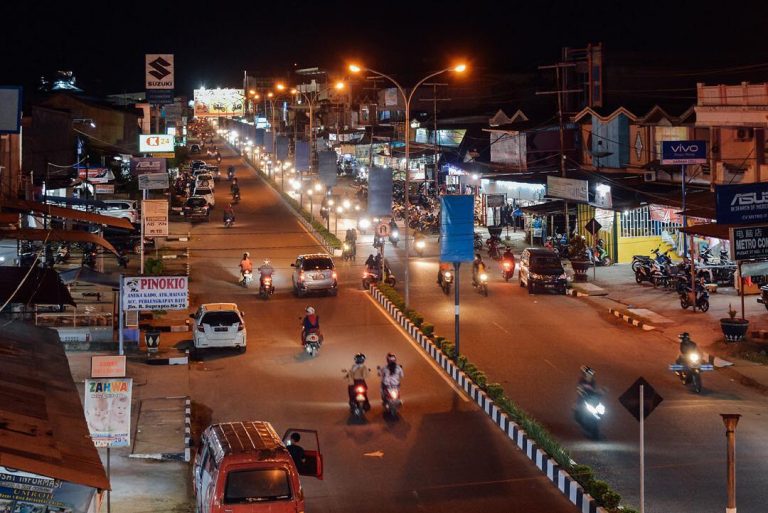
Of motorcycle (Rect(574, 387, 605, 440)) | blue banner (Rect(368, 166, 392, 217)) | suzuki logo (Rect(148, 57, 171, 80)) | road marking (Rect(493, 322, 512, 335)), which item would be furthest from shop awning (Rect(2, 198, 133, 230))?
suzuki logo (Rect(148, 57, 171, 80))

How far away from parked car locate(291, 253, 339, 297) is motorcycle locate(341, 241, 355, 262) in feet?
27.5

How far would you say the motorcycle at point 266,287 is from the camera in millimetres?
36656

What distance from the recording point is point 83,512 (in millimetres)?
10430

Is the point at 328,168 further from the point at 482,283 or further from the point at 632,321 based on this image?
the point at 632,321

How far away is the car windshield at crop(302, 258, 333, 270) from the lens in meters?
36.6

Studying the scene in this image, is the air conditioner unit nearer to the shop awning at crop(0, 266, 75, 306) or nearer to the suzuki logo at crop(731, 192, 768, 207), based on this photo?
the suzuki logo at crop(731, 192, 768, 207)

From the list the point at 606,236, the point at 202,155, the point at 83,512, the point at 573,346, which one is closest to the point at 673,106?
the point at 606,236

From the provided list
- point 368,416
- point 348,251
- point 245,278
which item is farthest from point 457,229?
point 348,251

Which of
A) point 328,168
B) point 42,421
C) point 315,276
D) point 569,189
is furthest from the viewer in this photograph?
point 328,168

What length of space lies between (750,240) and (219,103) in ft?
590

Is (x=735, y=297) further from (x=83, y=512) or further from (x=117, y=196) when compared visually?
(x=117, y=196)

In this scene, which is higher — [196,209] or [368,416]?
[196,209]

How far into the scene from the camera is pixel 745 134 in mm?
Answer: 36531

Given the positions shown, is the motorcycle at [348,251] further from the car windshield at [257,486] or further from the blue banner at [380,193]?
the car windshield at [257,486]
